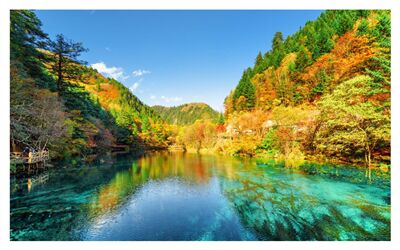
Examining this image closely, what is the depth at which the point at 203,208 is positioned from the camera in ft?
27.0

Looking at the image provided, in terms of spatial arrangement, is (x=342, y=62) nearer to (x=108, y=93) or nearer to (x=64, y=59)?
(x=64, y=59)

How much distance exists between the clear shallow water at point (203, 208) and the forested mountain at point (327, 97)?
2988 millimetres

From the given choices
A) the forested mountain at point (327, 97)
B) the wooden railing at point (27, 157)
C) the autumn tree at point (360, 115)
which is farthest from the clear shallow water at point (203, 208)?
the forested mountain at point (327, 97)

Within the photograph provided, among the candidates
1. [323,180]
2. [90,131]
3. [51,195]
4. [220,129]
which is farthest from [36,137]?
[220,129]

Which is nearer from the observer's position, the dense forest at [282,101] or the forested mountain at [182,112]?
the dense forest at [282,101]

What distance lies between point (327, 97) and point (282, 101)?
45.4 feet

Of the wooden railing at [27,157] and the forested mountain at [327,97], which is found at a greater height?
the forested mountain at [327,97]

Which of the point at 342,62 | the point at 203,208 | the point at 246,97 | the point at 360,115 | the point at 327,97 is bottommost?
the point at 203,208

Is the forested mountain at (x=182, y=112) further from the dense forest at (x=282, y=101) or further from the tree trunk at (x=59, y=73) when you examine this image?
the tree trunk at (x=59, y=73)

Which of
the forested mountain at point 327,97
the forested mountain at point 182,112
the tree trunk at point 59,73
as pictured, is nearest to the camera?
the forested mountain at point 327,97

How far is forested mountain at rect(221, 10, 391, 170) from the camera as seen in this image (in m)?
11.8

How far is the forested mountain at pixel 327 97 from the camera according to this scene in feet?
38.8

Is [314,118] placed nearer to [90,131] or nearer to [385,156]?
[385,156]

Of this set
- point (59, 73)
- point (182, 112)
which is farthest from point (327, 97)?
point (182, 112)
